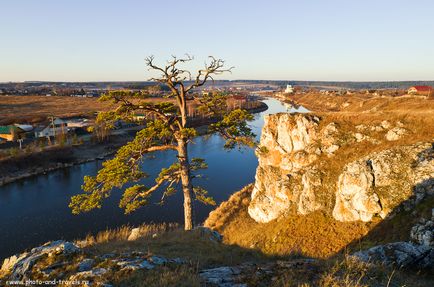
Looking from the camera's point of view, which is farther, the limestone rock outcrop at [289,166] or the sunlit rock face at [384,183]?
the limestone rock outcrop at [289,166]

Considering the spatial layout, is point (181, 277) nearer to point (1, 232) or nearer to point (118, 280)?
point (118, 280)

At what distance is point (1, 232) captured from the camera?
118 feet

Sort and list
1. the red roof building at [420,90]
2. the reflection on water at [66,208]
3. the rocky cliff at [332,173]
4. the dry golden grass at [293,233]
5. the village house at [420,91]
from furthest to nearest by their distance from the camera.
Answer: the red roof building at [420,90], the village house at [420,91], the reflection on water at [66,208], the rocky cliff at [332,173], the dry golden grass at [293,233]

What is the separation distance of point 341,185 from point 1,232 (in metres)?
37.7

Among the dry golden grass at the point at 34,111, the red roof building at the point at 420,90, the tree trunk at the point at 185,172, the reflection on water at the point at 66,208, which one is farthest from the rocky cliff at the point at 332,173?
the red roof building at the point at 420,90

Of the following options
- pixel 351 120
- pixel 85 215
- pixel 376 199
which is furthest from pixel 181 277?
pixel 85 215

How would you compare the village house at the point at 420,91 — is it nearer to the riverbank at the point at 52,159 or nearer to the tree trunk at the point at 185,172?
the riverbank at the point at 52,159

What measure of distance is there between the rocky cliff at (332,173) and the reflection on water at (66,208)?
20.1ft

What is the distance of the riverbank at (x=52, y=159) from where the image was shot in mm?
58316

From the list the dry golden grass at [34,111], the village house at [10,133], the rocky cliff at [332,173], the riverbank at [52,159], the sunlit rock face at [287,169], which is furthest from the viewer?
the dry golden grass at [34,111]

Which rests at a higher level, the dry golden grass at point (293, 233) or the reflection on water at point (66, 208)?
the dry golden grass at point (293, 233)

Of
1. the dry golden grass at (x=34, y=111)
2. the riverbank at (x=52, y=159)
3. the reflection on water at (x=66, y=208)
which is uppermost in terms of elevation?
the dry golden grass at (x=34, y=111)

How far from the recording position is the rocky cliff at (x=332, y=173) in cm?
2192

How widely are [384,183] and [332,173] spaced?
16.6 ft
